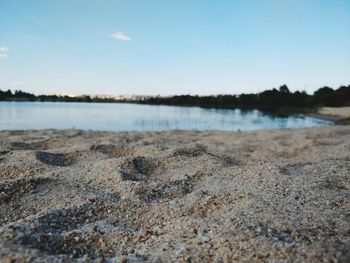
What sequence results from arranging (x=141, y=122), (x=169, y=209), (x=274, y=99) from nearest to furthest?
(x=169, y=209)
(x=141, y=122)
(x=274, y=99)

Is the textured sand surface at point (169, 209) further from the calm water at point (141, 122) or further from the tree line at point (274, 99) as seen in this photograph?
the tree line at point (274, 99)

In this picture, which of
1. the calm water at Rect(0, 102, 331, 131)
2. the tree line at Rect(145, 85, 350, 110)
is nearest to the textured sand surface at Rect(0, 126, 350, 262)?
the calm water at Rect(0, 102, 331, 131)

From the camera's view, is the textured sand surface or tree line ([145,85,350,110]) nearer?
the textured sand surface

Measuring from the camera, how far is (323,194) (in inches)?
142

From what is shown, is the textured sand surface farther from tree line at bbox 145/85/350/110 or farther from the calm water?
tree line at bbox 145/85/350/110

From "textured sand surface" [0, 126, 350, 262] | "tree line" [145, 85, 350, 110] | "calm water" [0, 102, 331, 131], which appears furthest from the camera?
"tree line" [145, 85, 350, 110]

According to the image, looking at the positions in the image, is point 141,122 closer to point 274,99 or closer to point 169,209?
point 169,209

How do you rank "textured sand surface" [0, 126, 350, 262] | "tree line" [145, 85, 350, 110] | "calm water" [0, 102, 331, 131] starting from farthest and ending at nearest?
"tree line" [145, 85, 350, 110]
"calm water" [0, 102, 331, 131]
"textured sand surface" [0, 126, 350, 262]

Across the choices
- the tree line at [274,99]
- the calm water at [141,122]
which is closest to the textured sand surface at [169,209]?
the calm water at [141,122]

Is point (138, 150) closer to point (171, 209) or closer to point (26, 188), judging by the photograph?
point (26, 188)

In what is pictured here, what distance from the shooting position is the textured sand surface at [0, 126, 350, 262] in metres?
2.37

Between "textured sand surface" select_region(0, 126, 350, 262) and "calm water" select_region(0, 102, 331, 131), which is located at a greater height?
"textured sand surface" select_region(0, 126, 350, 262)

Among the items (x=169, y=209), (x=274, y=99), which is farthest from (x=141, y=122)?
(x=274, y=99)

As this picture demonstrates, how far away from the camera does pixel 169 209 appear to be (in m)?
3.31
